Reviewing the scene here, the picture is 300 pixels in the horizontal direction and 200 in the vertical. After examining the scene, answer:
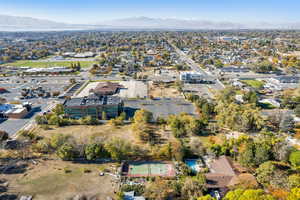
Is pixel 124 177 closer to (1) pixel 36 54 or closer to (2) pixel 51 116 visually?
(2) pixel 51 116

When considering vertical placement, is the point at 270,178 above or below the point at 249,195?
below

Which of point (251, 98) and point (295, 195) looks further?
point (251, 98)

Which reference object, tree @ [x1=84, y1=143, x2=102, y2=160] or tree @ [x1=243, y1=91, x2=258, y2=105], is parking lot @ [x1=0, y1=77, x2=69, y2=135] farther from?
tree @ [x1=243, y1=91, x2=258, y2=105]

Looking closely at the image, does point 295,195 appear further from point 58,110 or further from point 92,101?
point 58,110

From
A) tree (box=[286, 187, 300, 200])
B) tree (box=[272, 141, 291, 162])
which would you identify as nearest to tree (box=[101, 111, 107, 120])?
tree (box=[272, 141, 291, 162])

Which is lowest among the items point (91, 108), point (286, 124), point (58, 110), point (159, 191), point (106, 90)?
point (159, 191)

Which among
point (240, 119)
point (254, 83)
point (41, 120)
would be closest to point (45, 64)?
point (41, 120)
